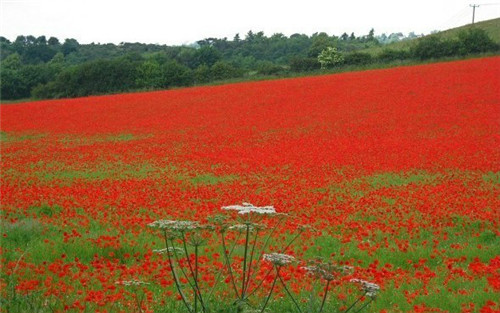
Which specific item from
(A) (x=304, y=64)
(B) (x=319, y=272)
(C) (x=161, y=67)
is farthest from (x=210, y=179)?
(C) (x=161, y=67)

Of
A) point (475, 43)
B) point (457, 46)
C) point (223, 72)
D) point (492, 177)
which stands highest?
point (475, 43)

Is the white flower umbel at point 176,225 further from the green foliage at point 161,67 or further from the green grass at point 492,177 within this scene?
the green foliage at point 161,67

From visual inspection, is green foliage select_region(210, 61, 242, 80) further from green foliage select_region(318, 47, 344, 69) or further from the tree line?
green foliage select_region(318, 47, 344, 69)

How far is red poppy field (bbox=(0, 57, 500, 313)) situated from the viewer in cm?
721

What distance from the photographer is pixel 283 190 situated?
1377cm

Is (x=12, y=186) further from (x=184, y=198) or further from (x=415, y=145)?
(x=415, y=145)

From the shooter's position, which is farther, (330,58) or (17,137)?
(330,58)

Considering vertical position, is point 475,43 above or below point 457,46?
above

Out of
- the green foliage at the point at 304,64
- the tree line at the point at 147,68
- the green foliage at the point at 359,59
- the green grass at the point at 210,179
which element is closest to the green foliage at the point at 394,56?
the tree line at the point at 147,68

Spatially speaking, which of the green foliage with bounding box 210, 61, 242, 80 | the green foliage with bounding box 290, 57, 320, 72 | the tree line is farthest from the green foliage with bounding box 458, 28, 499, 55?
the green foliage with bounding box 210, 61, 242, 80

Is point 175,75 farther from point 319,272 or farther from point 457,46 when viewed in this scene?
point 319,272

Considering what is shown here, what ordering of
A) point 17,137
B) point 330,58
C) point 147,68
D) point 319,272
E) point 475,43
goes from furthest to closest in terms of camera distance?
point 147,68 → point 330,58 → point 475,43 → point 17,137 → point 319,272

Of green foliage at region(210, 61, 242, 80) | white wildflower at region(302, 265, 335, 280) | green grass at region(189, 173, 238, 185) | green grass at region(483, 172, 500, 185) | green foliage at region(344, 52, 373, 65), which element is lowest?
green grass at region(483, 172, 500, 185)

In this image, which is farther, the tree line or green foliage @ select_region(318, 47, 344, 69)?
green foliage @ select_region(318, 47, 344, 69)
